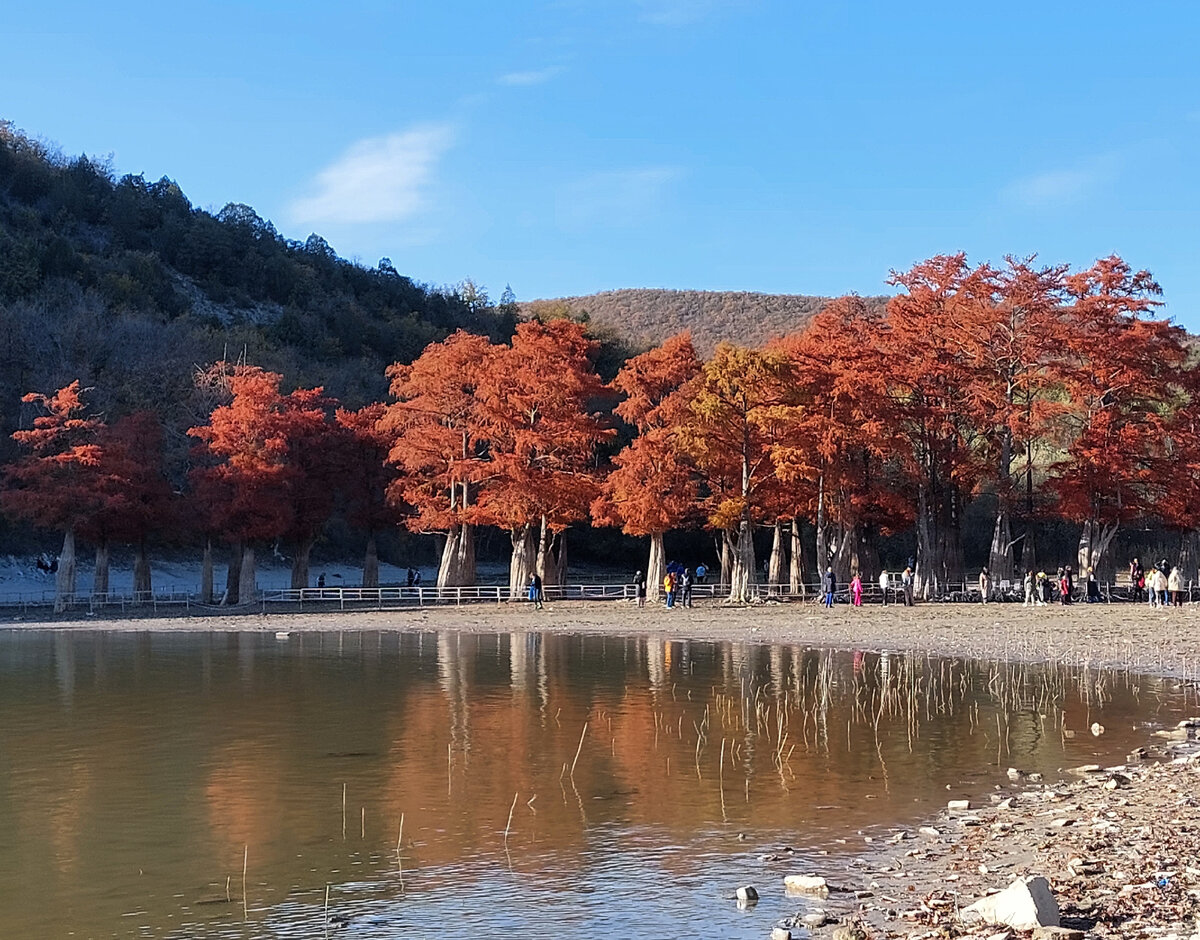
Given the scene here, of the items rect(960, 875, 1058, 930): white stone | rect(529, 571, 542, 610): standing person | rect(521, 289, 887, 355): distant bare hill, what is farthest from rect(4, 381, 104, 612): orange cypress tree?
rect(521, 289, 887, 355): distant bare hill

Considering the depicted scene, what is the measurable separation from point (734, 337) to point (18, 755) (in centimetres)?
11968

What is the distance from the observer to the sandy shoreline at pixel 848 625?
2670cm

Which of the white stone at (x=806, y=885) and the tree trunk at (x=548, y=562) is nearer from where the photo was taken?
the white stone at (x=806, y=885)

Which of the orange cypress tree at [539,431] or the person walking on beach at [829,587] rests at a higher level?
the orange cypress tree at [539,431]

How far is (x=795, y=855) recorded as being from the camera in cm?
1025

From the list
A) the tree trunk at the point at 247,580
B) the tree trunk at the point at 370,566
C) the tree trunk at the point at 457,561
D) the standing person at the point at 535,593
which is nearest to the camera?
the standing person at the point at 535,593

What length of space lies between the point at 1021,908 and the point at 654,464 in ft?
118

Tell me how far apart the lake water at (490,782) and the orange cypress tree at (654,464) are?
1742cm

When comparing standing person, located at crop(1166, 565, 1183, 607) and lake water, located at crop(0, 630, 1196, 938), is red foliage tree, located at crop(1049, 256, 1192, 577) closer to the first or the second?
standing person, located at crop(1166, 565, 1183, 607)

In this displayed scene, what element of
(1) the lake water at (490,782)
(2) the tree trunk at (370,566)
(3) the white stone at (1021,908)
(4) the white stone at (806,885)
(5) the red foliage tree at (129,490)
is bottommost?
(1) the lake water at (490,782)

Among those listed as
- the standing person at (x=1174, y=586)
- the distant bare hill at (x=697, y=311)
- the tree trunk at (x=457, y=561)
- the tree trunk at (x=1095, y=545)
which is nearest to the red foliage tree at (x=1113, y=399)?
the tree trunk at (x=1095, y=545)

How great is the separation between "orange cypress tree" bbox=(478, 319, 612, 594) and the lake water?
1955 centimetres

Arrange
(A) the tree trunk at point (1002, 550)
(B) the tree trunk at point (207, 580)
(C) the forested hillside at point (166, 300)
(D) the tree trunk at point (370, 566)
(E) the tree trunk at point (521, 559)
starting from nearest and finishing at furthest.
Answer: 1. (A) the tree trunk at point (1002, 550)
2. (E) the tree trunk at point (521, 559)
3. (B) the tree trunk at point (207, 580)
4. (D) the tree trunk at point (370, 566)
5. (C) the forested hillside at point (166, 300)

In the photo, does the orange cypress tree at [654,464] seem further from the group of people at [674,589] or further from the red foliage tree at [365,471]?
the red foliage tree at [365,471]
